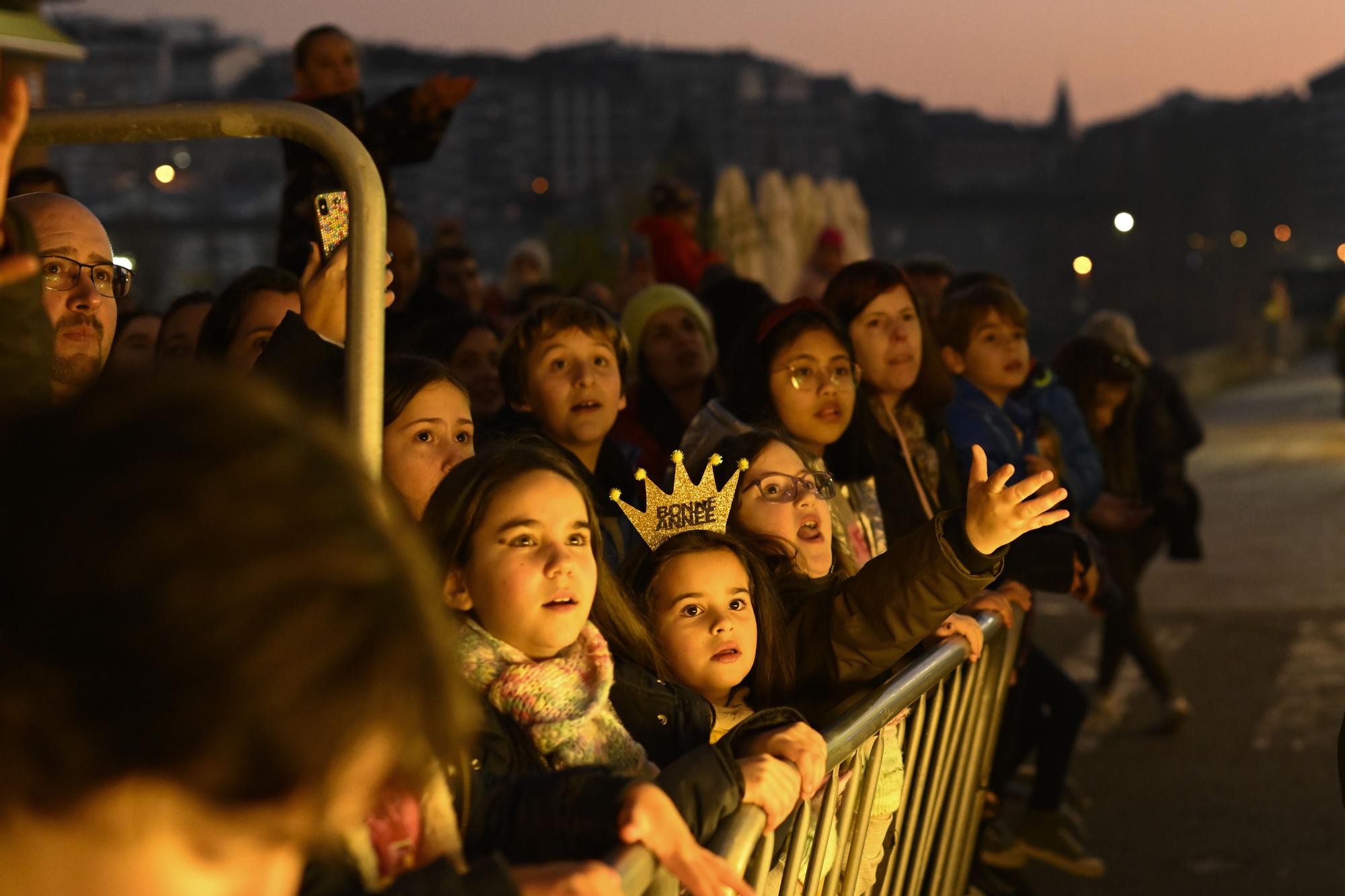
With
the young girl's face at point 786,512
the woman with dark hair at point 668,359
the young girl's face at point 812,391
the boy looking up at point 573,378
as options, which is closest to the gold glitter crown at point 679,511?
the young girl's face at point 786,512

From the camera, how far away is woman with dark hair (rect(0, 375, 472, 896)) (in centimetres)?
110

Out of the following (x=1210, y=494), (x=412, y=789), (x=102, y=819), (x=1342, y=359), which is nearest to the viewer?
(x=102, y=819)

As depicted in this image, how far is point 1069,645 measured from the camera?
1059 cm

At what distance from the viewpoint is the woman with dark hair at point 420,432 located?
11.8 feet

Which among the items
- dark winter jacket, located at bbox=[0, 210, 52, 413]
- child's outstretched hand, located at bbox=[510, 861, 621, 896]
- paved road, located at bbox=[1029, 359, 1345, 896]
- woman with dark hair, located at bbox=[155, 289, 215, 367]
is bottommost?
paved road, located at bbox=[1029, 359, 1345, 896]

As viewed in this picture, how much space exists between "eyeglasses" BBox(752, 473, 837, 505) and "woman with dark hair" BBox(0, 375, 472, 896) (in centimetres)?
297

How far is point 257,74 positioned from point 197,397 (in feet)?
457

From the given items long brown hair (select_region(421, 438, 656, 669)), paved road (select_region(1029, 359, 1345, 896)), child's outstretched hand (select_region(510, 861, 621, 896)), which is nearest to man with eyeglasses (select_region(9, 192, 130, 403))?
long brown hair (select_region(421, 438, 656, 669))

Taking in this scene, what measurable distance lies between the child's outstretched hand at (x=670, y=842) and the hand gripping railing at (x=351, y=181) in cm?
52

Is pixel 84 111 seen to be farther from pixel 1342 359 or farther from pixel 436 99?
pixel 1342 359

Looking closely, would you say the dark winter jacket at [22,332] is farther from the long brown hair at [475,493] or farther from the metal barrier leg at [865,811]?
the metal barrier leg at [865,811]

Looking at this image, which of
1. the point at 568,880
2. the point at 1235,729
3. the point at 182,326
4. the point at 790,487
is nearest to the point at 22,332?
the point at 568,880

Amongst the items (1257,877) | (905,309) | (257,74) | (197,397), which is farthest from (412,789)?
(257,74)

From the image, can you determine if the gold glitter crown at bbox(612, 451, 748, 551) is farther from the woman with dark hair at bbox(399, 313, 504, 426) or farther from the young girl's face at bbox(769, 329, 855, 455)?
the woman with dark hair at bbox(399, 313, 504, 426)
